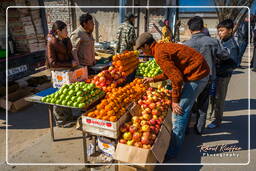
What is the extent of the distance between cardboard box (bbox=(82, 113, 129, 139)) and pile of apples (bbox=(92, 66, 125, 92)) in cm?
102

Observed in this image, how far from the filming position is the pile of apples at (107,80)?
431 centimetres

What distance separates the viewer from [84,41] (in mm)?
5207

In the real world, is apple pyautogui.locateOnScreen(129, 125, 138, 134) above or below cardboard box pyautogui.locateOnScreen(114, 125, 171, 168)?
above

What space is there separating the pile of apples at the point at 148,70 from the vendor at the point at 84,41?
1.40 m

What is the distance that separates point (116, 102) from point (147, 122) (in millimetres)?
617

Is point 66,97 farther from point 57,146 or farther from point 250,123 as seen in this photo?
point 250,123

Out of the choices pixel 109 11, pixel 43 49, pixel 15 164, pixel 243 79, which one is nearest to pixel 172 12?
pixel 109 11

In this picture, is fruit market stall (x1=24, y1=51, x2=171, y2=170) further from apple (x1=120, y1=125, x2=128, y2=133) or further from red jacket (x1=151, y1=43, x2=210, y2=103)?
red jacket (x1=151, y1=43, x2=210, y2=103)

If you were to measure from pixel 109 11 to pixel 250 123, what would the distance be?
38.4ft

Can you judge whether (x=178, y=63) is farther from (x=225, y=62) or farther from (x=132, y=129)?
(x=225, y=62)

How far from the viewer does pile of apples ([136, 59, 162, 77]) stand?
19.3ft

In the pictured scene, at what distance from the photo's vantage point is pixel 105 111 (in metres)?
3.37

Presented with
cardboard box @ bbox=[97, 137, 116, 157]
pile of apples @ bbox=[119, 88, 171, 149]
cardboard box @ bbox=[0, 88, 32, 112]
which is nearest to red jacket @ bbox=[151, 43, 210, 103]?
pile of apples @ bbox=[119, 88, 171, 149]

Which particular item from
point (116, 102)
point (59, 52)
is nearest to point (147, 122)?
point (116, 102)
